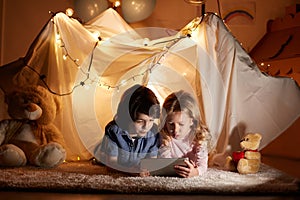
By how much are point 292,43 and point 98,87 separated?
4.17ft

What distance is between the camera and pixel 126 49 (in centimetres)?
157

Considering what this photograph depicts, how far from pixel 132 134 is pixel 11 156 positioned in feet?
1.46

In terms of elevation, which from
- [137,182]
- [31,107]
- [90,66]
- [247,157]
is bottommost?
[137,182]

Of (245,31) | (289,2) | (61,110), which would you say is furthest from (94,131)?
(289,2)

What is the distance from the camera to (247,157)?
145cm

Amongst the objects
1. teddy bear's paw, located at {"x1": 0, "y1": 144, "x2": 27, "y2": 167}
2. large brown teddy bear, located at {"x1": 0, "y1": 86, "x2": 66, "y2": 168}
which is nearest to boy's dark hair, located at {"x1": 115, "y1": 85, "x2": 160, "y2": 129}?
large brown teddy bear, located at {"x1": 0, "y1": 86, "x2": 66, "y2": 168}

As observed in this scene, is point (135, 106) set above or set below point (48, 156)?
above

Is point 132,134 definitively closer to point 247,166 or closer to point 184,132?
point 184,132

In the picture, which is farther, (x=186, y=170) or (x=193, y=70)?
(x=193, y=70)

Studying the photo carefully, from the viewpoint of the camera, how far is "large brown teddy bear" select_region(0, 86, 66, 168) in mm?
1477

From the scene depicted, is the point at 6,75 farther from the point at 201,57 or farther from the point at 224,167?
the point at 224,167

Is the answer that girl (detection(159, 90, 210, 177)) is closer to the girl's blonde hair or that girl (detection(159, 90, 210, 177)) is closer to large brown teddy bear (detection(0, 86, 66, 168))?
the girl's blonde hair

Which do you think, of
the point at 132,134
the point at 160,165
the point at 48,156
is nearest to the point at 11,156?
the point at 48,156

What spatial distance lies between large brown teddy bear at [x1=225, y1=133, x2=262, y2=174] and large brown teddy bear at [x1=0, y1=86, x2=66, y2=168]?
0.64 meters
